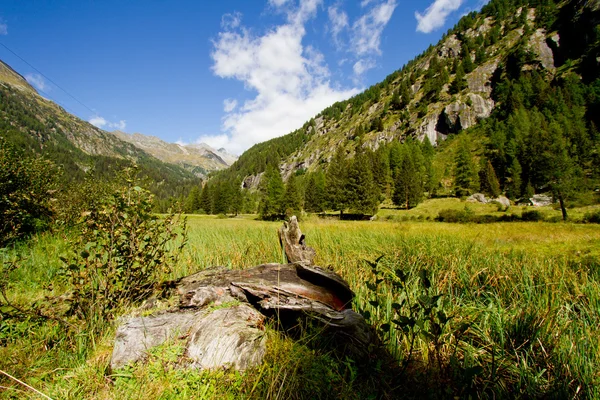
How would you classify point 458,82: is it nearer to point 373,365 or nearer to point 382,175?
point 382,175

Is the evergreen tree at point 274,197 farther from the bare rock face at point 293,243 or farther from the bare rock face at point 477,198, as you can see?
the bare rock face at point 293,243

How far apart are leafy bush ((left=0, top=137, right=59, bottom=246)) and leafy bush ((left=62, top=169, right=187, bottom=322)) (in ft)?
16.1

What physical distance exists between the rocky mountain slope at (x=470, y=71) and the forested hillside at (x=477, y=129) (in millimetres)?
503

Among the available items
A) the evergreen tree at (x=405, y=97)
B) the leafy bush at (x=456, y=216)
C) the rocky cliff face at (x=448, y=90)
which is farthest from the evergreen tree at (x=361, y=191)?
the evergreen tree at (x=405, y=97)

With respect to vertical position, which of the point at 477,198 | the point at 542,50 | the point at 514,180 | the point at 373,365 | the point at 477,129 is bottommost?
the point at 373,365

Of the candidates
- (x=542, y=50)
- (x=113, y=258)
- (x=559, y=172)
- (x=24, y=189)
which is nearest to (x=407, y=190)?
(x=559, y=172)

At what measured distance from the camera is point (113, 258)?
10.7 ft

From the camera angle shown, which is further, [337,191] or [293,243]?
[337,191]

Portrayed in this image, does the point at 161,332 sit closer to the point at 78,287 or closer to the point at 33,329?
the point at 78,287

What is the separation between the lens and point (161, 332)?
8.05 feet

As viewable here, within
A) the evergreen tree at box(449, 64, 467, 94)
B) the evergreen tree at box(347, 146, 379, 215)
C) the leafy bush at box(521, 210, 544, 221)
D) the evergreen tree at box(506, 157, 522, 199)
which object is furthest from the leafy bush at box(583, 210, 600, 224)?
the evergreen tree at box(449, 64, 467, 94)

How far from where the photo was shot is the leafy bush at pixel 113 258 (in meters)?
3.09

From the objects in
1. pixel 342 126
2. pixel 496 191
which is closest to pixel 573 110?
pixel 496 191

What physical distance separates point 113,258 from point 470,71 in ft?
466
